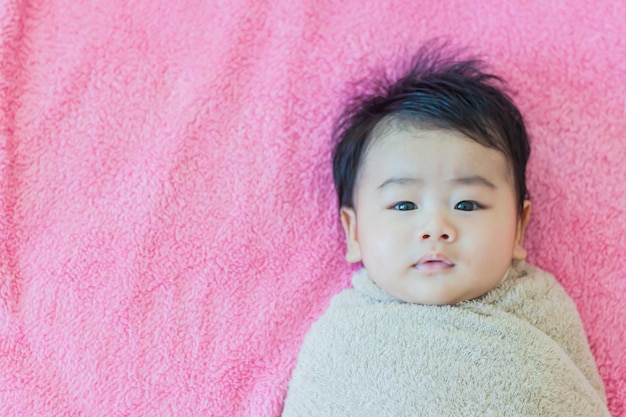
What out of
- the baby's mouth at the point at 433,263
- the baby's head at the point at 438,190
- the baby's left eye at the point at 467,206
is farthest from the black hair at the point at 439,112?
the baby's mouth at the point at 433,263

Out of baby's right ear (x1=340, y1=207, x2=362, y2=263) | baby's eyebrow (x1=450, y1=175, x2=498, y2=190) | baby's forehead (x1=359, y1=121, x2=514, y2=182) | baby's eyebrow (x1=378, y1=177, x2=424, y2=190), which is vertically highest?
baby's forehead (x1=359, y1=121, x2=514, y2=182)

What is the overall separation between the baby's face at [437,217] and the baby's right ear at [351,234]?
0.06 metres

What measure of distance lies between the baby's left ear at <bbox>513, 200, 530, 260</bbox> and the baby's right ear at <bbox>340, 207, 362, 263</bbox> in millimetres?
311

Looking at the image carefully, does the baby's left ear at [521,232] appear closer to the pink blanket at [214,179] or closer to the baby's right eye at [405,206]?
the pink blanket at [214,179]

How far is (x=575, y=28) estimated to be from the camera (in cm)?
145

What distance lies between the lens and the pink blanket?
Result: 51.3 inches

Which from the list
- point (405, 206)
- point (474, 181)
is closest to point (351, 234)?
point (405, 206)

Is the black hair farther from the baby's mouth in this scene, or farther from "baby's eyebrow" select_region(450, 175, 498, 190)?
the baby's mouth

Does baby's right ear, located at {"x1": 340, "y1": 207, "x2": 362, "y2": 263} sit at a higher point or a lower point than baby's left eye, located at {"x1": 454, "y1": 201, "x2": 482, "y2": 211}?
lower

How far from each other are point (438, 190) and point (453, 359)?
0.99 ft

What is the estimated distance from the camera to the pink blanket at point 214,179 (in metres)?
1.30

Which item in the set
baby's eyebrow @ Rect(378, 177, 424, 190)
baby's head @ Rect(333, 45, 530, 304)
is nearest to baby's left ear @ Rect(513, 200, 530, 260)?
baby's head @ Rect(333, 45, 530, 304)

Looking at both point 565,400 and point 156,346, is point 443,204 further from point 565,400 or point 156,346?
point 156,346

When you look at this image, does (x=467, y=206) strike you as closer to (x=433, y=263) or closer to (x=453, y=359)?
(x=433, y=263)
